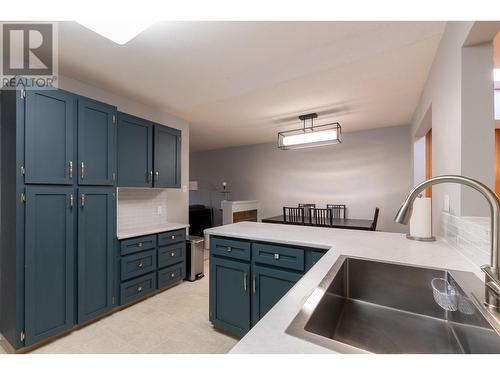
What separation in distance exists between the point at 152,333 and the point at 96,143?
1.85 metres

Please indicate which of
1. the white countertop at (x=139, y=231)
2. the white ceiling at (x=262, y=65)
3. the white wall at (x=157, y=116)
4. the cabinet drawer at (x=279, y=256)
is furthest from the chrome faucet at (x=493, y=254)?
the white wall at (x=157, y=116)

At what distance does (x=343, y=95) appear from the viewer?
286 centimetres

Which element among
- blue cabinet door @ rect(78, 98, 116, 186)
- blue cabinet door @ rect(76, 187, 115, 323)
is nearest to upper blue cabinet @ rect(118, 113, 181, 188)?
blue cabinet door @ rect(78, 98, 116, 186)

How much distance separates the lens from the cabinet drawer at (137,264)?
8.32 ft

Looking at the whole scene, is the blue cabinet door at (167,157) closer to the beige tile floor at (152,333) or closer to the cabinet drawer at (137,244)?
the cabinet drawer at (137,244)

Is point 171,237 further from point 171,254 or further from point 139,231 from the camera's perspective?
point 139,231

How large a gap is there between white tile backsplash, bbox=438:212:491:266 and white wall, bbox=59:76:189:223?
127 inches

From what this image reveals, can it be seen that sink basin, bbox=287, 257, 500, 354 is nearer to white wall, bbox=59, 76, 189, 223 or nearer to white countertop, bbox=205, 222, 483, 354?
white countertop, bbox=205, 222, 483, 354

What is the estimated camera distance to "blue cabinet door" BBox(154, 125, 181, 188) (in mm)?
3037

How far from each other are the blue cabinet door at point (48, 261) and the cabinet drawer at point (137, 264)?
49 centimetres

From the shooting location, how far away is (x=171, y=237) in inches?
120
